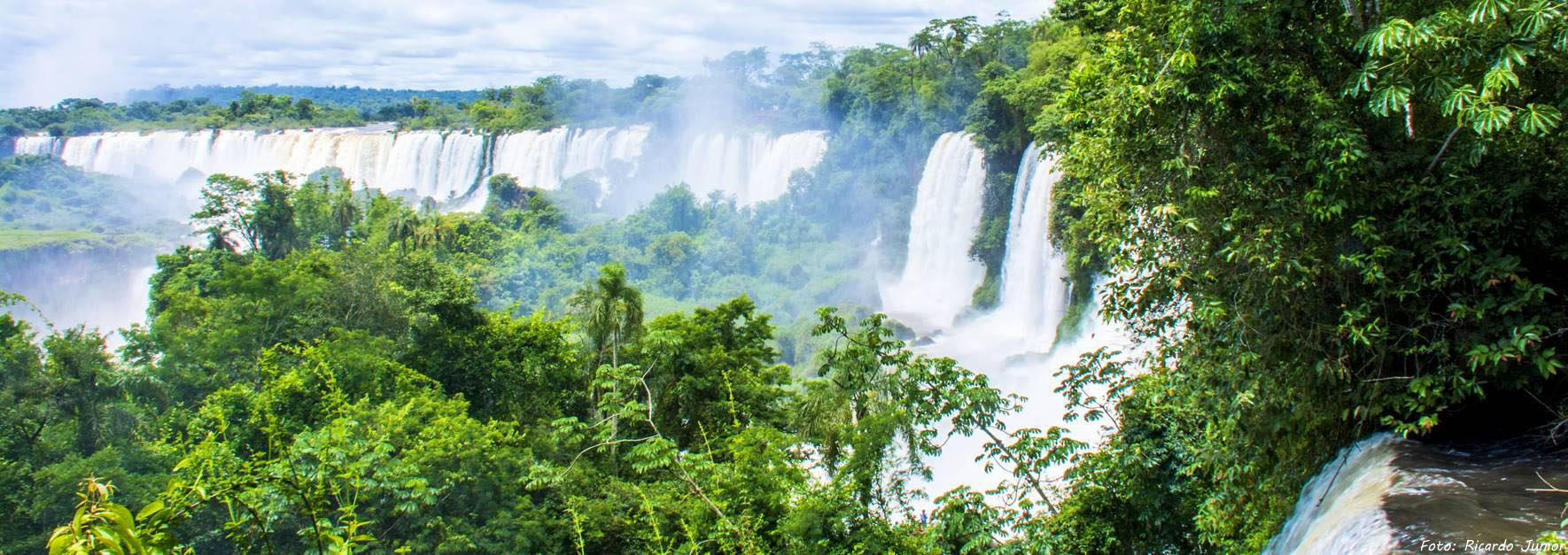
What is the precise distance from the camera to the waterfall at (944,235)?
2212cm

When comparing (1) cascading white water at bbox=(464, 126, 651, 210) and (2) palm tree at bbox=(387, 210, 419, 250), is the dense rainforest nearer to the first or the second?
(2) palm tree at bbox=(387, 210, 419, 250)

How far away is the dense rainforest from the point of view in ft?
14.5

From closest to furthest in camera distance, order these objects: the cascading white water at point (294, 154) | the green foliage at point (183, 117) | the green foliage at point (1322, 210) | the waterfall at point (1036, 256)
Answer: the green foliage at point (1322, 210)
the waterfall at point (1036, 256)
the cascading white water at point (294, 154)
the green foliage at point (183, 117)

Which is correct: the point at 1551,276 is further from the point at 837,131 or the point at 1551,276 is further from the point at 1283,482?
the point at 837,131

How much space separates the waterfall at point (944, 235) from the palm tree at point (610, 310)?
37.0ft

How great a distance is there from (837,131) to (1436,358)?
28997mm

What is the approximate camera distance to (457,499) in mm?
10125

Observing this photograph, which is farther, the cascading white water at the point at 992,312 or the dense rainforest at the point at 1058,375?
the cascading white water at the point at 992,312

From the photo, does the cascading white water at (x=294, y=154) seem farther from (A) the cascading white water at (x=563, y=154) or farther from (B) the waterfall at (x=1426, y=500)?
(B) the waterfall at (x=1426, y=500)

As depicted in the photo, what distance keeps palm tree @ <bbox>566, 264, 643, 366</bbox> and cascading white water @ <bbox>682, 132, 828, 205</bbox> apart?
786 inches

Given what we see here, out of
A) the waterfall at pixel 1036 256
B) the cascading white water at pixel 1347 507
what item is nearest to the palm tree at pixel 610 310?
the cascading white water at pixel 1347 507

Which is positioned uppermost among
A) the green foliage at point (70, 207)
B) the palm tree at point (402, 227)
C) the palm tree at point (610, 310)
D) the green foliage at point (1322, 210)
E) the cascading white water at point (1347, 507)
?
the green foliage at point (1322, 210)

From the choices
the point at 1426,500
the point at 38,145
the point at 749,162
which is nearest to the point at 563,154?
the point at 749,162

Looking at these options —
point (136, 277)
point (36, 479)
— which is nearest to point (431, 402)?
point (36, 479)
